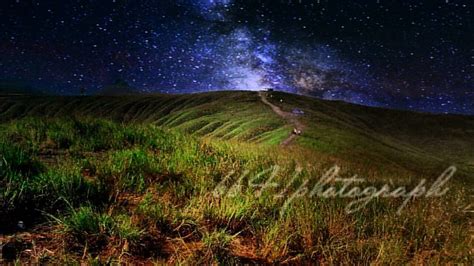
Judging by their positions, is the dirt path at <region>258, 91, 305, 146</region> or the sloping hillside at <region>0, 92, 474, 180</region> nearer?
the dirt path at <region>258, 91, 305, 146</region>

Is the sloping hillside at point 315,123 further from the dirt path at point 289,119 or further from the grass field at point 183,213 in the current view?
the grass field at point 183,213

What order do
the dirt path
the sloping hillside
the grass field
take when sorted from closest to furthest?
1. the grass field
2. the dirt path
3. the sloping hillside

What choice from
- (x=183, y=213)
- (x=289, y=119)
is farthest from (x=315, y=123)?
(x=183, y=213)

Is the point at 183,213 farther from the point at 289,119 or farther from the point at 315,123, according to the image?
the point at 289,119

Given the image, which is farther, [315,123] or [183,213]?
[315,123]

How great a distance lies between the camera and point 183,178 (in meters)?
6.63

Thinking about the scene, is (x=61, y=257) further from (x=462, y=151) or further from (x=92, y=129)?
(x=462, y=151)

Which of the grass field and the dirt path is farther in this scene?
the dirt path

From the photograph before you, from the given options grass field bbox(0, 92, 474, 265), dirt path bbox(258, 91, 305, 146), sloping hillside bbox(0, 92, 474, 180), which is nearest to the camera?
grass field bbox(0, 92, 474, 265)

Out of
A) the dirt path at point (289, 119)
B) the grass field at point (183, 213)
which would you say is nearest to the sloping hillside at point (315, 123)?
the dirt path at point (289, 119)

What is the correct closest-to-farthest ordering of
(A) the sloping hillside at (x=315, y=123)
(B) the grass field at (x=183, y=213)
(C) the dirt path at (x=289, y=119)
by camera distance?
(B) the grass field at (x=183, y=213) → (C) the dirt path at (x=289, y=119) → (A) the sloping hillside at (x=315, y=123)

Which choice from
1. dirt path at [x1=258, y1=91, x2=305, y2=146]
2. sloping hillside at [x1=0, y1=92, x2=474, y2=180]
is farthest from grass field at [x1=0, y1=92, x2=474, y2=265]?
dirt path at [x1=258, y1=91, x2=305, y2=146]

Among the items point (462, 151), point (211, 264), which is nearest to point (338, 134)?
point (462, 151)

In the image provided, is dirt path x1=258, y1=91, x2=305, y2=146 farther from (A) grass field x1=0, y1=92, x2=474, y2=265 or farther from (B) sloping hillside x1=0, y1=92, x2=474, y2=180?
(A) grass field x1=0, y1=92, x2=474, y2=265
